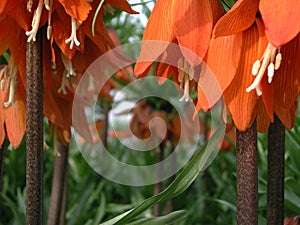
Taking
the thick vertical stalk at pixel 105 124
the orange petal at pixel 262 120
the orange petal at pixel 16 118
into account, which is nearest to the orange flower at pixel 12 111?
the orange petal at pixel 16 118

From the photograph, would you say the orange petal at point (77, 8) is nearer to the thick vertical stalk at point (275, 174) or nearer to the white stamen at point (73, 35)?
the white stamen at point (73, 35)

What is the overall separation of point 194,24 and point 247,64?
7 centimetres

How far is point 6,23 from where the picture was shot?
919 mm

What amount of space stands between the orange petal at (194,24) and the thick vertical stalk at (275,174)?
0.53 feet

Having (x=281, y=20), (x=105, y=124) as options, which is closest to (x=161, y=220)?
(x=281, y=20)

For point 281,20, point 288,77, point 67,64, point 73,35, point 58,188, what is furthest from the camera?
point 58,188

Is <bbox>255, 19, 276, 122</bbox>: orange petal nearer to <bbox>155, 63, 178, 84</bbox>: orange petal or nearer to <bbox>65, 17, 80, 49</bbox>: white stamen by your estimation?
<bbox>155, 63, 178, 84</bbox>: orange petal

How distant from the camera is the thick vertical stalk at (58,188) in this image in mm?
1243

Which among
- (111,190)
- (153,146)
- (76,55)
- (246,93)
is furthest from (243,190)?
(111,190)

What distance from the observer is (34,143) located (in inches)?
32.3

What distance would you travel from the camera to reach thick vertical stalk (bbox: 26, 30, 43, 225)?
807 mm

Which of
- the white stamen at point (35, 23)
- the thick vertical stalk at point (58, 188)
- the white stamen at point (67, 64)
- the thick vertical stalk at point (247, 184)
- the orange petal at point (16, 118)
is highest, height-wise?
the white stamen at point (35, 23)

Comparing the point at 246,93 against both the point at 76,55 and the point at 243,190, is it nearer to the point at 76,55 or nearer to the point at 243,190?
the point at 243,190

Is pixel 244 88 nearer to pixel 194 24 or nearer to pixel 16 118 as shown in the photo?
pixel 194 24
